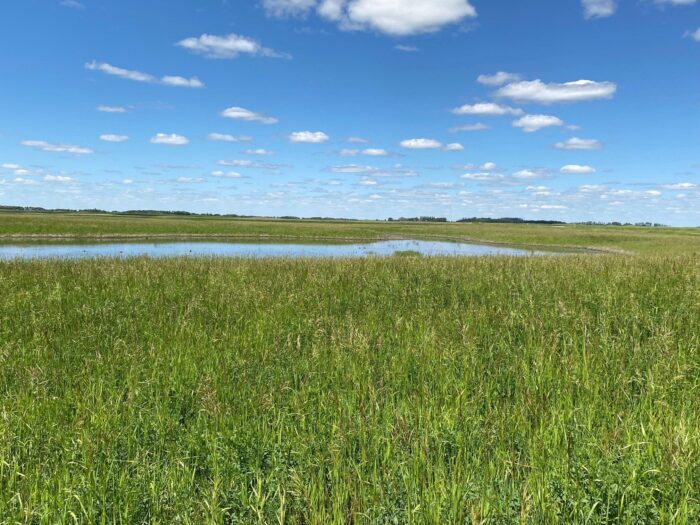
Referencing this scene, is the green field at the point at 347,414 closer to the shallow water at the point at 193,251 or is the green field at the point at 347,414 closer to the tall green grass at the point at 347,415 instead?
the tall green grass at the point at 347,415

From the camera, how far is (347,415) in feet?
10.8

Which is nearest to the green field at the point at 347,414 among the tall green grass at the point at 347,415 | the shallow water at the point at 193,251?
the tall green grass at the point at 347,415

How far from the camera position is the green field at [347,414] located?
2295 mm

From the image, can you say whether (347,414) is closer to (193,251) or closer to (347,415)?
(347,415)

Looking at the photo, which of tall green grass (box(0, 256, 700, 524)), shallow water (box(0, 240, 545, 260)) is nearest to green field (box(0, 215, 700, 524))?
tall green grass (box(0, 256, 700, 524))

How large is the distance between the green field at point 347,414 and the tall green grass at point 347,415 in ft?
0.07

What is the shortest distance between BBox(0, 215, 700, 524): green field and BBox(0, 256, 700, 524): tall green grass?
0.02m

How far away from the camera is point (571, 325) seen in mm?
5758

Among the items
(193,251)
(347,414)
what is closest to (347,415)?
(347,414)

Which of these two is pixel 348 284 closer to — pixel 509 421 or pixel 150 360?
pixel 150 360

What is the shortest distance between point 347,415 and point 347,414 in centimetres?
3

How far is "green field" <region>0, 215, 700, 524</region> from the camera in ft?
7.53

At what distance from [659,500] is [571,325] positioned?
3.78 metres

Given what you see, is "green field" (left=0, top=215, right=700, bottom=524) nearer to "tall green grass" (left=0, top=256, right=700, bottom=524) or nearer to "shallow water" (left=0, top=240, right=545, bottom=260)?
"tall green grass" (left=0, top=256, right=700, bottom=524)
